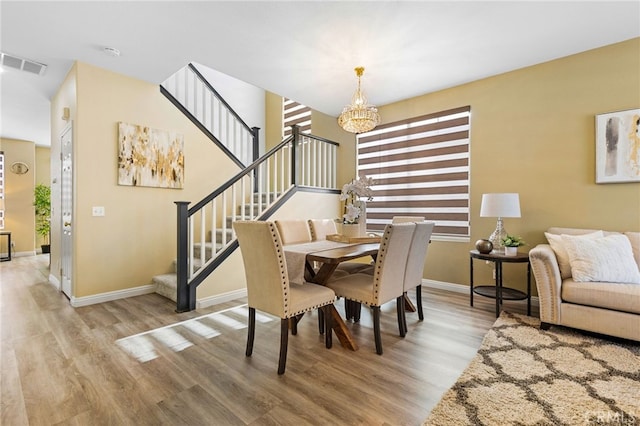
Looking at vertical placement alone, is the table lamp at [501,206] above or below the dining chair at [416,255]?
above

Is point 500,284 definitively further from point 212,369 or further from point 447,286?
point 212,369

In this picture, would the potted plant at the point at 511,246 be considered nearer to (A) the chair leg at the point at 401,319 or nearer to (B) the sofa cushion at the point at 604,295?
(B) the sofa cushion at the point at 604,295

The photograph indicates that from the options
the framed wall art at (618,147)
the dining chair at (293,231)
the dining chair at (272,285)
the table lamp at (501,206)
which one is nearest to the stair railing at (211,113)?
the dining chair at (293,231)

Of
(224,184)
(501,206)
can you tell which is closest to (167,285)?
(224,184)

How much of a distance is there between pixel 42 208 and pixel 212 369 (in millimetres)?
7557

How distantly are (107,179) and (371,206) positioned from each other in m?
3.75

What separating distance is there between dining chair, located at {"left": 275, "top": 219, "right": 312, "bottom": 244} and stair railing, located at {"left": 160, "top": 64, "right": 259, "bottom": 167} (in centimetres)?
236

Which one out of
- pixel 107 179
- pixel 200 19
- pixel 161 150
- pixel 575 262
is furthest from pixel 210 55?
pixel 575 262

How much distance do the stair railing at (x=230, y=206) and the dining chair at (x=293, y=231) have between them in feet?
2.06

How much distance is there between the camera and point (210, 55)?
10.6 feet

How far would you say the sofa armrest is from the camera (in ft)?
8.43

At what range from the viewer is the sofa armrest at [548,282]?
2568 millimetres

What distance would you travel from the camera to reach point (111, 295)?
11.9 ft

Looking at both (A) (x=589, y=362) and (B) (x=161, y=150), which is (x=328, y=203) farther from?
(A) (x=589, y=362)
